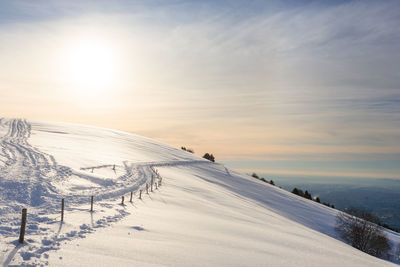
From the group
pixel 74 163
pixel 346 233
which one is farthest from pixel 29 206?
pixel 346 233

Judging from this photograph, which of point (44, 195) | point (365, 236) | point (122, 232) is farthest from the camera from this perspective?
point (365, 236)

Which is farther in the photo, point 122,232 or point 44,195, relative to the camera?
point 44,195

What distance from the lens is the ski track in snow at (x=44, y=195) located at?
36.2ft

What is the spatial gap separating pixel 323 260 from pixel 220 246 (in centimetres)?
569

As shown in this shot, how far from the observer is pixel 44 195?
2097 centimetres

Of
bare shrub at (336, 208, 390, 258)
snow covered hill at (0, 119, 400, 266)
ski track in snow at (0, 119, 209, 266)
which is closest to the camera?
snow covered hill at (0, 119, 400, 266)

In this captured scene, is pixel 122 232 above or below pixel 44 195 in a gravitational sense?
above

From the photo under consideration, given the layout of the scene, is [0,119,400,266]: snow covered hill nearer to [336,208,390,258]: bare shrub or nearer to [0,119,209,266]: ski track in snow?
[0,119,209,266]: ski track in snow

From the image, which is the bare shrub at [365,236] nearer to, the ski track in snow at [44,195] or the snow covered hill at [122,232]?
the snow covered hill at [122,232]

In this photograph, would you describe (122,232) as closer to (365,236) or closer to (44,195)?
(44,195)

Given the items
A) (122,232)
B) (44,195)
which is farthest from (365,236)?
(44,195)

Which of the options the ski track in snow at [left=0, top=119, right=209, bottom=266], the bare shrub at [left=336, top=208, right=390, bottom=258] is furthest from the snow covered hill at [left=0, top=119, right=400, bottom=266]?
the bare shrub at [left=336, top=208, right=390, bottom=258]

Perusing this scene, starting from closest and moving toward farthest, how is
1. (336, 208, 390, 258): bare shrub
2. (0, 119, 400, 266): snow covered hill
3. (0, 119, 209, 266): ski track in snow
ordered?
(0, 119, 400, 266): snow covered hill → (0, 119, 209, 266): ski track in snow → (336, 208, 390, 258): bare shrub

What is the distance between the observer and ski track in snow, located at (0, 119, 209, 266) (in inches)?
434
